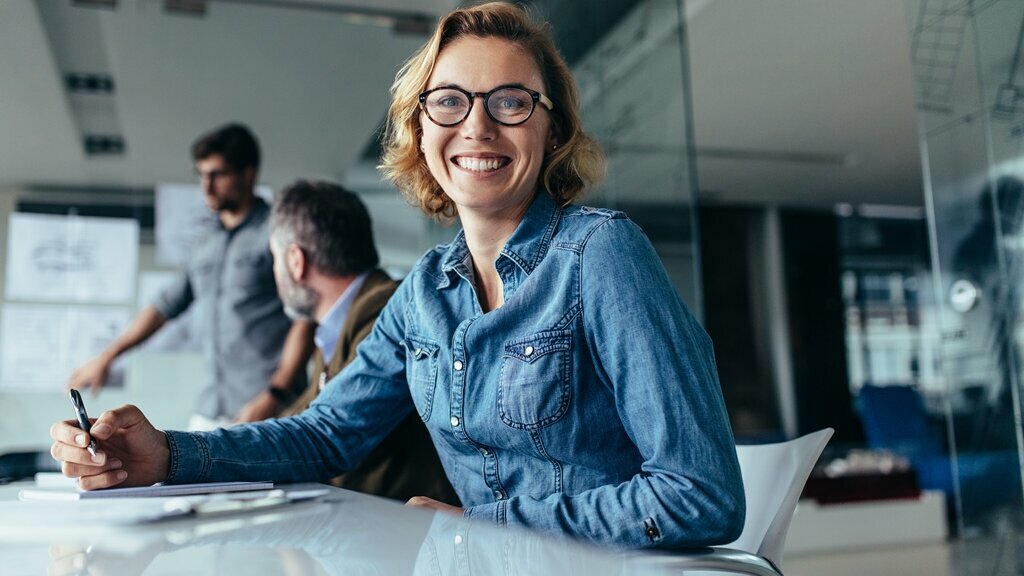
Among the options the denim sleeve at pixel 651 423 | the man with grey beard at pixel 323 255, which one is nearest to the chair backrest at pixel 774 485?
the denim sleeve at pixel 651 423

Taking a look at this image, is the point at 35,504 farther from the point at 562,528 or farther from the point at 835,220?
the point at 835,220

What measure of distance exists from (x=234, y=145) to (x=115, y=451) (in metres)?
3.93

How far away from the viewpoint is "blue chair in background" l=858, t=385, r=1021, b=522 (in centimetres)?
235

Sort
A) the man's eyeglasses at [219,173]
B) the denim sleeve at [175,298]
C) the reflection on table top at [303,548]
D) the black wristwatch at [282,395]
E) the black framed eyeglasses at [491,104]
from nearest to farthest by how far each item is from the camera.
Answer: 1. the reflection on table top at [303,548]
2. the black framed eyeglasses at [491,104]
3. the black wristwatch at [282,395]
4. the denim sleeve at [175,298]
5. the man's eyeglasses at [219,173]

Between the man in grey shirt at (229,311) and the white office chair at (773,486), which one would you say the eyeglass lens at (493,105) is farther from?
the man in grey shirt at (229,311)

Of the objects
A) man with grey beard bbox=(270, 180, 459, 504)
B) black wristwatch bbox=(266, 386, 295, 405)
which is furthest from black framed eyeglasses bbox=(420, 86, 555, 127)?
black wristwatch bbox=(266, 386, 295, 405)

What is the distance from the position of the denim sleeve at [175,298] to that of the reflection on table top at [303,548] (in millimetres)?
3948

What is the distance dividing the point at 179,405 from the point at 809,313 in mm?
7518

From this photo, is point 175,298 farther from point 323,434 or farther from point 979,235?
point 979,235

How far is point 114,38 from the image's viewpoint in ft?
15.1

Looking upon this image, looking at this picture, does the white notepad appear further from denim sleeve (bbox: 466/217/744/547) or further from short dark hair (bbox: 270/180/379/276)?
short dark hair (bbox: 270/180/379/276)

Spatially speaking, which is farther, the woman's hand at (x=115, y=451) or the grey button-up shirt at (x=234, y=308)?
the grey button-up shirt at (x=234, y=308)

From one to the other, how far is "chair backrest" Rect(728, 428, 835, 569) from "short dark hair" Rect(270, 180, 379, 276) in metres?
1.28

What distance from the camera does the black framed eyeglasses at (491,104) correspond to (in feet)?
4.09
